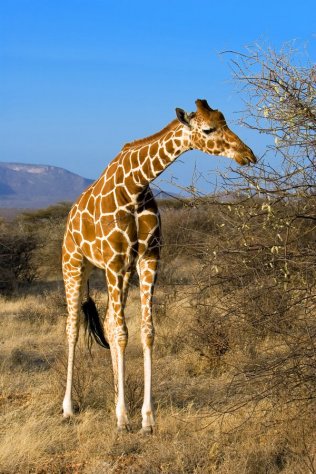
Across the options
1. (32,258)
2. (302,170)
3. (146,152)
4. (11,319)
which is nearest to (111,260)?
(146,152)

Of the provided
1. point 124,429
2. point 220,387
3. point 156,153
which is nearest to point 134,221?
point 156,153

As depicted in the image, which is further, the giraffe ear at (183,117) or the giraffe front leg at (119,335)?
the giraffe front leg at (119,335)

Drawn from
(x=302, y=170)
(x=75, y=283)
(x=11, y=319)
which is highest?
(x=302, y=170)

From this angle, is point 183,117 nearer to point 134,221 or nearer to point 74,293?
point 134,221

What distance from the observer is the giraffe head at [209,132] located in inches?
216

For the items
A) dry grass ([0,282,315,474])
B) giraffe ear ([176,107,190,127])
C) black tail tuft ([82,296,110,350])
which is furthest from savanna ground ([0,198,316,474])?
giraffe ear ([176,107,190,127])

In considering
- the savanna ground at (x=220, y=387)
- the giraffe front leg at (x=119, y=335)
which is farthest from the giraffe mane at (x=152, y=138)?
the giraffe front leg at (x=119, y=335)

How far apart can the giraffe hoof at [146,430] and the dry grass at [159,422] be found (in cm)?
8

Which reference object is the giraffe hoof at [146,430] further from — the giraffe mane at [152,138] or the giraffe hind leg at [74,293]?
the giraffe mane at [152,138]

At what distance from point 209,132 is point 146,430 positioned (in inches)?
95.1

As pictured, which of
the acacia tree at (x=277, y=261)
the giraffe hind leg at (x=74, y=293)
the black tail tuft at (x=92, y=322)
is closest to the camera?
the acacia tree at (x=277, y=261)

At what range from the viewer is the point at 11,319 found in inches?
472

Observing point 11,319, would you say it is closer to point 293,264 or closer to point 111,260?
point 111,260

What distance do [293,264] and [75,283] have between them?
2922 millimetres
